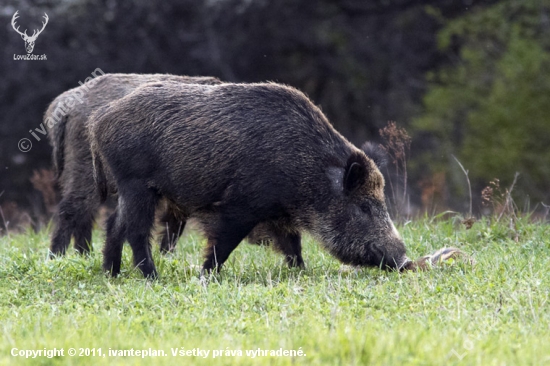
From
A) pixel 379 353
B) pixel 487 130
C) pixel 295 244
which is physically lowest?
pixel 487 130

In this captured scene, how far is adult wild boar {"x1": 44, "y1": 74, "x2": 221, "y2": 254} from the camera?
26.8 ft

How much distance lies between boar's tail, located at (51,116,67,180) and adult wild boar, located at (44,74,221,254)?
15cm

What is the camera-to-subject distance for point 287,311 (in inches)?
205

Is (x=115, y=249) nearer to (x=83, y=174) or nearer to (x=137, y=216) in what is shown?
(x=137, y=216)

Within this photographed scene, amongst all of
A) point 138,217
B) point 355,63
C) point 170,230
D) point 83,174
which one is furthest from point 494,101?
point 138,217

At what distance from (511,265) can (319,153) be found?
174cm

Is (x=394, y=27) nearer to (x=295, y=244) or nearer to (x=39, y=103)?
(x=39, y=103)

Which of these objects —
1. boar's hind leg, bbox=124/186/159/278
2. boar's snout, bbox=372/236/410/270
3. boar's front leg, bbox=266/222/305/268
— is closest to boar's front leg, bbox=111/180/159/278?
boar's hind leg, bbox=124/186/159/278

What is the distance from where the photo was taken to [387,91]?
65.3 ft

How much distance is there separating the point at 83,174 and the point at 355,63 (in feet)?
39.6

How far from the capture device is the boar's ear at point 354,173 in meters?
6.71


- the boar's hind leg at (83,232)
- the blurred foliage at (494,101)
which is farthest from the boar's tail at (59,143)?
the blurred foliage at (494,101)

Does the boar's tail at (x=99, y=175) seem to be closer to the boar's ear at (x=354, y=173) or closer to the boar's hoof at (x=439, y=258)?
the boar's ear at (x=354, y=173)

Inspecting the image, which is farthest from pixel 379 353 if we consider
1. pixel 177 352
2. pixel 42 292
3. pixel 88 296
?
pixel 42 292
